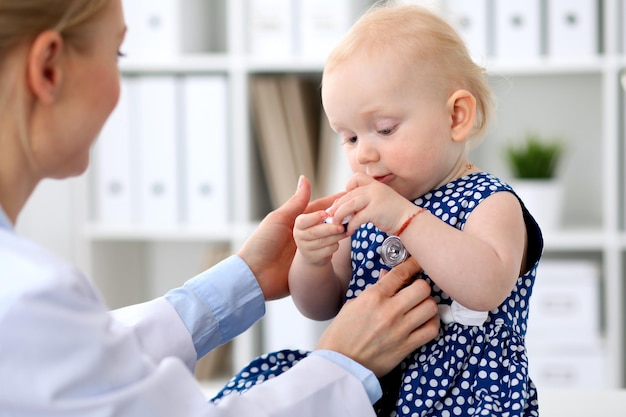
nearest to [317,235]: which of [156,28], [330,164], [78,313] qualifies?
[78,313]

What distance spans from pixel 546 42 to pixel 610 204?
1.71ft

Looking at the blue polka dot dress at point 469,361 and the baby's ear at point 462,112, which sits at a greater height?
the baby's ear at point 462,112

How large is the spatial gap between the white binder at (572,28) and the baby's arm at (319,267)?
1607 millimetres

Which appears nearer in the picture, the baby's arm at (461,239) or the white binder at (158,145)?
the baby's arm at (461,239)

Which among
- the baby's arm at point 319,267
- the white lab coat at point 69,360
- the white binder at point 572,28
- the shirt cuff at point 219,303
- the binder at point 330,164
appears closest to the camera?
the white lab coat at point 69,360

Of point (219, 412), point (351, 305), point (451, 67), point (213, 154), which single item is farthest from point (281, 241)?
point (213, 154)

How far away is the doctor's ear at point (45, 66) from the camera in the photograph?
819 mm

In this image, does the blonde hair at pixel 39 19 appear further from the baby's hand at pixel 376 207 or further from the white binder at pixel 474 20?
the white binder at pixel 474 20

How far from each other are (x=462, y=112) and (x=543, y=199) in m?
1.55

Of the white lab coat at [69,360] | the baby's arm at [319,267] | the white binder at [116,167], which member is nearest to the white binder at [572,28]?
the white binder at [116,167]

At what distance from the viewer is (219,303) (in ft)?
4.16

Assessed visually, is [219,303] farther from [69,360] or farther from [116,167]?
[116,167]

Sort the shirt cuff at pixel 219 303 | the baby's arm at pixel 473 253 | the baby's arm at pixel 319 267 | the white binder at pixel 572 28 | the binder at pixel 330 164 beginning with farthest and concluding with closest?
the binder at pixel 330 164 → the white binder at pixel 572 28 → the shirt cuff at pixel 219 303 → the baby's arm at pixel 319 267 → the baby's arm at pixel 473 253

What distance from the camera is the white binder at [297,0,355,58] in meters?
2.66
